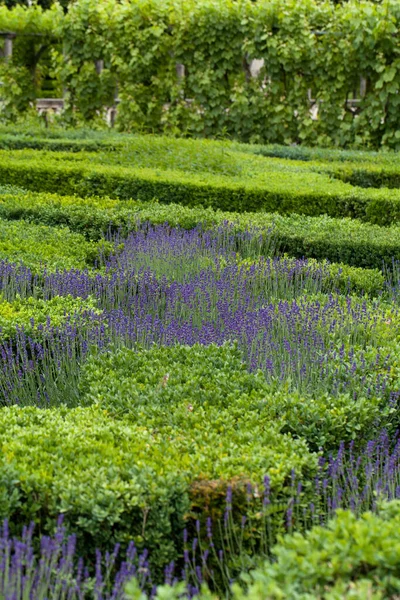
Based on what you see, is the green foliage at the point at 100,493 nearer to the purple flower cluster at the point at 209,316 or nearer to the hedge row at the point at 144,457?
the hedge row at the point at 144,457

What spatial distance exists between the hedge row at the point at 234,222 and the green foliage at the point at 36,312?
272 cm

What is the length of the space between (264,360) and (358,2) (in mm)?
15063

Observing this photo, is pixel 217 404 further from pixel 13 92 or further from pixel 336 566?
pixel 13 92

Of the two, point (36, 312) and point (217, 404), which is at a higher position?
point (36, 312)

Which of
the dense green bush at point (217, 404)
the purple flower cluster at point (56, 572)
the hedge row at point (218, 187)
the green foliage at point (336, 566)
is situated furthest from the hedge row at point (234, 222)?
the green foliage at point (336, 566)

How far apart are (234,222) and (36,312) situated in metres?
3.76

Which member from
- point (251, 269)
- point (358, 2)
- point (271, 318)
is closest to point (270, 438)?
point (271, 318)

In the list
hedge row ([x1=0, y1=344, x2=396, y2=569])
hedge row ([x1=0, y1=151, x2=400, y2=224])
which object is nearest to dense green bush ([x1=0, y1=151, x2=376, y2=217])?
hedge row ([x1=0, y1=151, x2=400, y2=224])

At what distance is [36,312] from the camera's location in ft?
18.2

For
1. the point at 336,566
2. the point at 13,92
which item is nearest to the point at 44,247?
the point at 336,566

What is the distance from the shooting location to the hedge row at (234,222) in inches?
320

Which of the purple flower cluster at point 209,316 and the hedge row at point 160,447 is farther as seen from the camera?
the purple flower cluster at point 209,316

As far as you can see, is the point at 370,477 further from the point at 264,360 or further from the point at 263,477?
the point at 264,360

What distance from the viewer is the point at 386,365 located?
4840 millimetres
